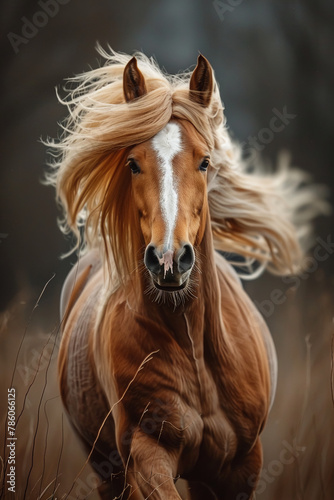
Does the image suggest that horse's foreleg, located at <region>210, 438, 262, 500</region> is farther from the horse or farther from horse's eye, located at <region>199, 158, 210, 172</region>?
horse's eye, located at <region>199, 158, 210, 172</region>

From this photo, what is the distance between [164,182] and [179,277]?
0.29 meters

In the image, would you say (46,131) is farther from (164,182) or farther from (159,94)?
(164,182)

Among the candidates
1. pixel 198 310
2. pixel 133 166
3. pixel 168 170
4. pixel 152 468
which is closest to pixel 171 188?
pixel 168 170

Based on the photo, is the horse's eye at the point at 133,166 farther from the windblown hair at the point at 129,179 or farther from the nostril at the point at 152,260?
the nostril at the point at 152,260

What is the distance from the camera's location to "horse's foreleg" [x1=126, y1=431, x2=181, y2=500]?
6.79 ft

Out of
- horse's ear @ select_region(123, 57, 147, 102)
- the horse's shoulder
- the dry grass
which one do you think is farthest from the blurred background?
horse's ear @ select_region(123, 57, 147, 102)

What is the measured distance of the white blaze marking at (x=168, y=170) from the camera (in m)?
1.94

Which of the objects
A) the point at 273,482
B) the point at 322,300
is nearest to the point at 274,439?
the point at 273,482

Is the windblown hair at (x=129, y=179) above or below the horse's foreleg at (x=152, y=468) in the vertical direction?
above

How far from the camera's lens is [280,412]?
3408 mm

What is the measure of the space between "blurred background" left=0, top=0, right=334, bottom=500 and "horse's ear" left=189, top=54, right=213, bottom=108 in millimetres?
1165

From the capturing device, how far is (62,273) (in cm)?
399

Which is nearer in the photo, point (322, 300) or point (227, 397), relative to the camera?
point (227, 397)

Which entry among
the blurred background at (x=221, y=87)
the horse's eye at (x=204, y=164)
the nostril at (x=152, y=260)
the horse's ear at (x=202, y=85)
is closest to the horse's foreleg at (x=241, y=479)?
the blurred background at (x=221, y=87)
